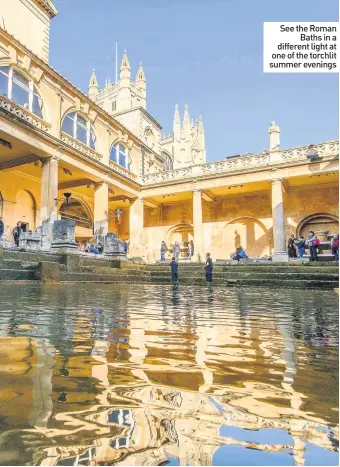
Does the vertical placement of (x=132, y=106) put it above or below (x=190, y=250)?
above

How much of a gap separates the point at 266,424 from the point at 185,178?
2166cm

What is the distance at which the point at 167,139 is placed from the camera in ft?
159

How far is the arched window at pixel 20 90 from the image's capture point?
49.2ft

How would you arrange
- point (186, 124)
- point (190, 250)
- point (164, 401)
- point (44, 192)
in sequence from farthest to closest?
point (186, 124) < point (190, 250) < point (44, 192) < point (164, 401)

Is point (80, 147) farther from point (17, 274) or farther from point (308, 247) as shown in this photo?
point (308, 247)

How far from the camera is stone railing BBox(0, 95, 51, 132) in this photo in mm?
14195

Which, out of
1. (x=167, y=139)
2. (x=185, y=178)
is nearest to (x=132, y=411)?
(x=185, y=178)

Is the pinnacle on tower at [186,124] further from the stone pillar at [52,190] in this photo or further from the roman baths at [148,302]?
the stone pillar at [52,190]

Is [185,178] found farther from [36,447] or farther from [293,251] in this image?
[36,447]

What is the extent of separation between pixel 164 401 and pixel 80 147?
64.4 feet

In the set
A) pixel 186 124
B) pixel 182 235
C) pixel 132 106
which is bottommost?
pixel 182 235

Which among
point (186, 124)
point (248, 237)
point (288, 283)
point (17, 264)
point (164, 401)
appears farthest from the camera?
point (186, 124)

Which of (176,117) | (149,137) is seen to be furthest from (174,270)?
(176,117)

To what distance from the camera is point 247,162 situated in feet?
67.3
